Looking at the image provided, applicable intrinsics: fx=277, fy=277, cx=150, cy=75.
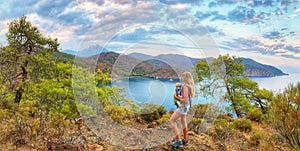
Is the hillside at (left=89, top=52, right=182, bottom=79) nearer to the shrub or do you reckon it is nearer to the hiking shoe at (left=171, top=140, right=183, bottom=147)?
the shrub

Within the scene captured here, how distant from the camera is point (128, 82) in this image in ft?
18.9

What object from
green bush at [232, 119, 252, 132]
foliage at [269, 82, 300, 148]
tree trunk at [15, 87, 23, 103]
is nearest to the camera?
foliage at [269, 82, 300, 148]

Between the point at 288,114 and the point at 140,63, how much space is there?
9.48ft

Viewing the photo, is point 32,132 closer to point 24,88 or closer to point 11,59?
point 24,88

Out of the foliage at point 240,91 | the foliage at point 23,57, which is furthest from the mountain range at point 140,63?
the foliage at point 240,91

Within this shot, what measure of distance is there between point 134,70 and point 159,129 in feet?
4.49

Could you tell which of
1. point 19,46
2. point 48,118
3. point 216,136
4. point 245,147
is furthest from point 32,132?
point 245,147

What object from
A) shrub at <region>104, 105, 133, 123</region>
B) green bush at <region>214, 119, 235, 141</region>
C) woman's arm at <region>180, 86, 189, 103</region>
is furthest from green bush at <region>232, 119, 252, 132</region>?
woman's arm at <region>180, 86, 189, 103</region>

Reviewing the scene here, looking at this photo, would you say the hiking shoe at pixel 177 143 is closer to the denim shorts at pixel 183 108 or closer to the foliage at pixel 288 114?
the denim shorts at pixel 183 108

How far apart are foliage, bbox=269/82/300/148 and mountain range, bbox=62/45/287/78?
1704 millimetres

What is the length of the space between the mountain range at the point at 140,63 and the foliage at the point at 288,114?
170 cm

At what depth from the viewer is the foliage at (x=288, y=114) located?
4.89 meters

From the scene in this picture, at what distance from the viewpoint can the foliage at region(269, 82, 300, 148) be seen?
16.0 ft

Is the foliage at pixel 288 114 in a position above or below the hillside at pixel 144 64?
below
